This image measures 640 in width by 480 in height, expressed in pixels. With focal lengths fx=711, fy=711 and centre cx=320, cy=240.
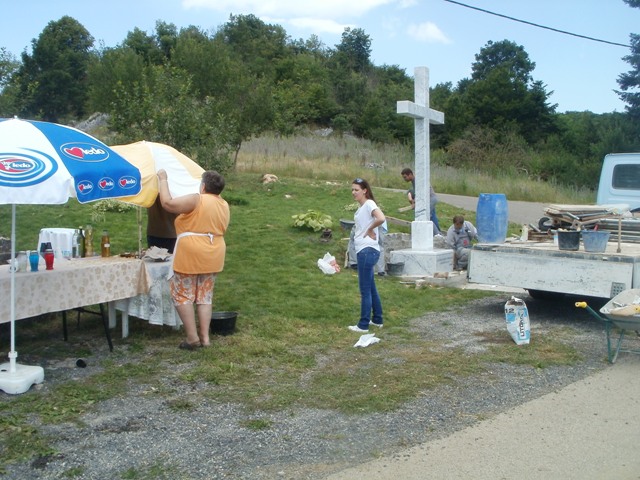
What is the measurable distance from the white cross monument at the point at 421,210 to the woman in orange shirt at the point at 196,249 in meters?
5.23

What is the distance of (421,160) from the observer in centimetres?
1238

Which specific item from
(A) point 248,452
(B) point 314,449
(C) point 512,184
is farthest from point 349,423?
(C) point 512,184

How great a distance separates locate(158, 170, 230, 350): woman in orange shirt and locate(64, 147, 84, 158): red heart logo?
39.4 inches

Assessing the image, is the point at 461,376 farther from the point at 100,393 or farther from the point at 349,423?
the point at 100,393

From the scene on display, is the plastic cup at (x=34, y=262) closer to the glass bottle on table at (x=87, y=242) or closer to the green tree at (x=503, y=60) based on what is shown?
the glass bottle on table at (x=87, y=242)

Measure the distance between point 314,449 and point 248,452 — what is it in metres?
0.44

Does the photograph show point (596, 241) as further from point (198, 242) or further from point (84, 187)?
point (84, 187)

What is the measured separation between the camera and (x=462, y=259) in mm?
12375

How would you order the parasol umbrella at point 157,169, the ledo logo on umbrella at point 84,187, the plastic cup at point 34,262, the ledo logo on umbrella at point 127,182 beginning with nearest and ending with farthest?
the ledo logo on umbrella at point 84,187
the ledo logo on umbrella at point 127,182
the plastic cup at point 34,262
the parasol umbrella at point 157,169

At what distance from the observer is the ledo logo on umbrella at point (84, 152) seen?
6070mm

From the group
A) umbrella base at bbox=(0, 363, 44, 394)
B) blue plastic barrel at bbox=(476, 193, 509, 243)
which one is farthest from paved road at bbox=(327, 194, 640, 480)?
blue plastic barrel at bbox=(476, 193, 509, 243)

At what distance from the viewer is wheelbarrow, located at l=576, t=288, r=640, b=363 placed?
6504mm

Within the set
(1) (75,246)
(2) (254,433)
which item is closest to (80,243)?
(1) (75,246)

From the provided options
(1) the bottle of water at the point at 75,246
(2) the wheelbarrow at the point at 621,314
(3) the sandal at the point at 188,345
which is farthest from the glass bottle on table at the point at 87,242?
(2) the wheelbarrow at the point at 621,314
